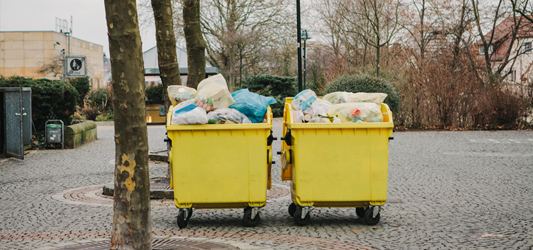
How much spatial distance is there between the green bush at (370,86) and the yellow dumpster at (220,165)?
531 inches

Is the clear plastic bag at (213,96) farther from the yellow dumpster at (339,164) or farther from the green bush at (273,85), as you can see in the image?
the green bush at (273,85)

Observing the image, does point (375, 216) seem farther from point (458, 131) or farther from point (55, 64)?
point (55, 64)

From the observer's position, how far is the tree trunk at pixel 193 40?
8047 millimetres

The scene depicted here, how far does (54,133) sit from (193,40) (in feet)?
23.0

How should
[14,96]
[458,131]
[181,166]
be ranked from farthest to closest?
[458,131] → [14,96] → [181,166]

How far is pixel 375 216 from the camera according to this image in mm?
5137

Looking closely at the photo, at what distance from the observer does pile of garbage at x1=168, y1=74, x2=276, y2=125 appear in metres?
4.95

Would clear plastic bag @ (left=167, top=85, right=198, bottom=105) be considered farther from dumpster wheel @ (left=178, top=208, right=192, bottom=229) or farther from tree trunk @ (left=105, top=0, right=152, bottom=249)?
tree trunk @ (left=105, top=0, right=152, bottom=249)

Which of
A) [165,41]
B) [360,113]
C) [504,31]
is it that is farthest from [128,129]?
[504,31]

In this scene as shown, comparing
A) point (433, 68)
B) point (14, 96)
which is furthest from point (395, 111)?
point (14, 96)

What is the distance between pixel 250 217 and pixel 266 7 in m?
26.1

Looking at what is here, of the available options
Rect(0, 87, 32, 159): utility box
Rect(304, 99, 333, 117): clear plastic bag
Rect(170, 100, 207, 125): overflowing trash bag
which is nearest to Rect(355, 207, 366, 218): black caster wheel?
Rect(304, 99, 333, 117): clear plastic bag

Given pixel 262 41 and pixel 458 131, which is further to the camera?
pixel 262 41

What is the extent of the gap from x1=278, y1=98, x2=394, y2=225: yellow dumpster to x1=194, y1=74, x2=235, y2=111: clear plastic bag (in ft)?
2.36
